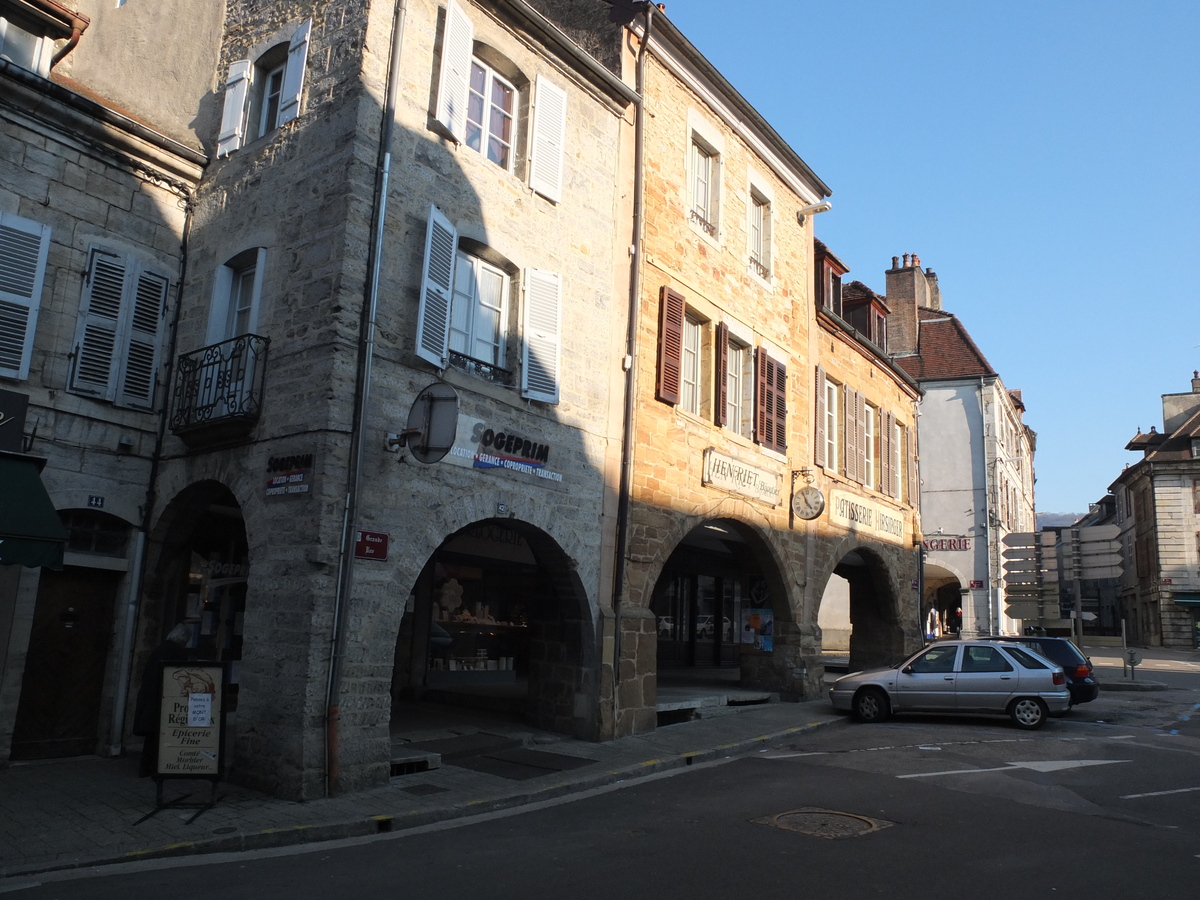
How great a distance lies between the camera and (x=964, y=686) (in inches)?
551

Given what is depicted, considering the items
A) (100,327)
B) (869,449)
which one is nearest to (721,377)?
(869,449)

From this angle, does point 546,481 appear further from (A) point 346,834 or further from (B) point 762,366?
(B) point 762,366

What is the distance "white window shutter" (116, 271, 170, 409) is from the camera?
10.8m

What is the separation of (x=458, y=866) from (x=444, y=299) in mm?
6009

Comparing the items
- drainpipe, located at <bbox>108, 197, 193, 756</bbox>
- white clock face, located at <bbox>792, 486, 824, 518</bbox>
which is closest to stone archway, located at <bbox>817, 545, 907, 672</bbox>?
white clock face, located at <bbox>792, 486, 824, 518</bbox>

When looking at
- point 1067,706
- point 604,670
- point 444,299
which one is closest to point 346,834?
point 604,670

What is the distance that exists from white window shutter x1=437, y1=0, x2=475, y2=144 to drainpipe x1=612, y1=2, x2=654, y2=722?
3.16 m

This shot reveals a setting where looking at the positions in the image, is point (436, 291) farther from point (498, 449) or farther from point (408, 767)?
point (408, 767)

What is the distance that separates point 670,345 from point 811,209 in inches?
249

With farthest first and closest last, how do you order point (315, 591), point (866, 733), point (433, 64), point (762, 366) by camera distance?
point (762, 366) → point (866, 733) → point (433, 64) → point (315, 591)

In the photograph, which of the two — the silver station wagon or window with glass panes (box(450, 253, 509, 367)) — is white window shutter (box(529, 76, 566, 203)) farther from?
the silver station wagon

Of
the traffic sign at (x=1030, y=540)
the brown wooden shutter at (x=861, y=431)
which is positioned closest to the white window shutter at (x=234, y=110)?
the brown wooden shutter at (x=861, y=431)

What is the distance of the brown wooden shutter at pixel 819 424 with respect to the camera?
17.5m

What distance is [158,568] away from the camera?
11.0 metres
